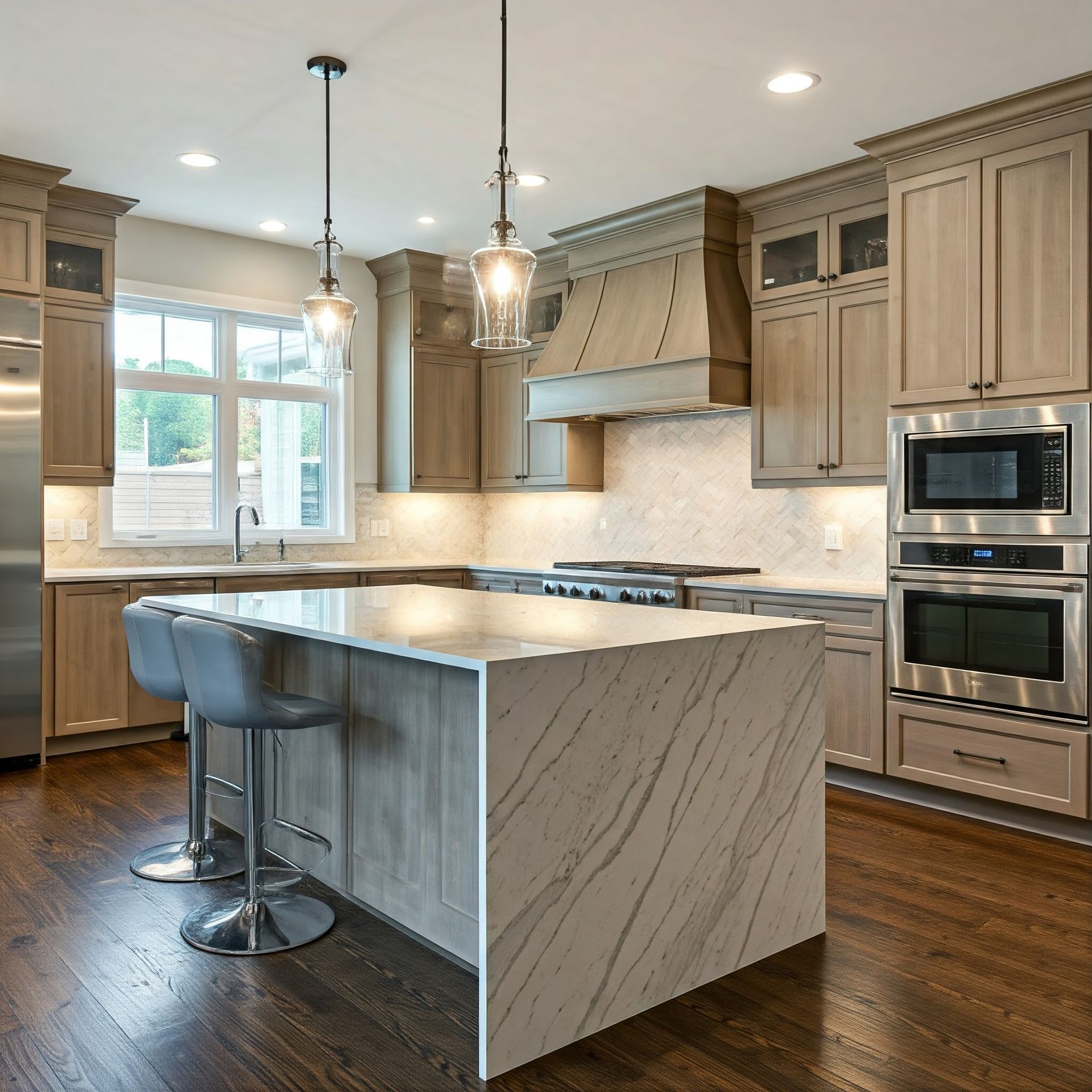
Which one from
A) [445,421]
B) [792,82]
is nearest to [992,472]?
[792,82]

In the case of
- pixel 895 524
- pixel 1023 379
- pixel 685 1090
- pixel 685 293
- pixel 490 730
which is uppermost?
pixel 685 293

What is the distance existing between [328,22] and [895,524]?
287cm

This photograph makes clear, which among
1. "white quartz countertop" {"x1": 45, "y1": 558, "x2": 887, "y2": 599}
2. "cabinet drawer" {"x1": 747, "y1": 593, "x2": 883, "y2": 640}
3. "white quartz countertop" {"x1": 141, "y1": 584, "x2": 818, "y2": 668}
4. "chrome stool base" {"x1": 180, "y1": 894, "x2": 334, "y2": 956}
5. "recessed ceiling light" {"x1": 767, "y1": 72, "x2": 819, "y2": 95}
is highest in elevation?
"recessed ceiling light" {"x1": 767, "y1": 72, "x2": 819, "y2": 95}

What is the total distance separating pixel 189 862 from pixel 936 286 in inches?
142

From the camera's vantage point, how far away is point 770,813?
2656 mm

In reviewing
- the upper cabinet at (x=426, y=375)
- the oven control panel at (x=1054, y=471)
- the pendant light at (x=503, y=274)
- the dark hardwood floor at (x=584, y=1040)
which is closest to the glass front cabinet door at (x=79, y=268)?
the upper cabinet at (x=426, y=375)

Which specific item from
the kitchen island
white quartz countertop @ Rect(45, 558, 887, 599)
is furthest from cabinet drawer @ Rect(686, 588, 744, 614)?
the kitchen island

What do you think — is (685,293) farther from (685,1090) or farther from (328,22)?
(685,1090)

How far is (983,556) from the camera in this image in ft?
12.7

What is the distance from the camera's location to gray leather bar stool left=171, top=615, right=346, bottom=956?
8.55 feet

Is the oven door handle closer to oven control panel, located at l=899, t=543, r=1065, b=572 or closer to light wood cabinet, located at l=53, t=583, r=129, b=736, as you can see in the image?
oven control panel, located at l=899, t=543, r=1065, b=572

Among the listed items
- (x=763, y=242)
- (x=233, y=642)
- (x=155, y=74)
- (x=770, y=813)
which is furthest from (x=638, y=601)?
(x=155, y=74)

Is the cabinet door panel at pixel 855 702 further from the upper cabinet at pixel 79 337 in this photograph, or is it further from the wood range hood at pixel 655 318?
the upper cabinet at pixel 79 337

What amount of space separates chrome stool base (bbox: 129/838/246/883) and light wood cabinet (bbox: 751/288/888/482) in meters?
3.02
